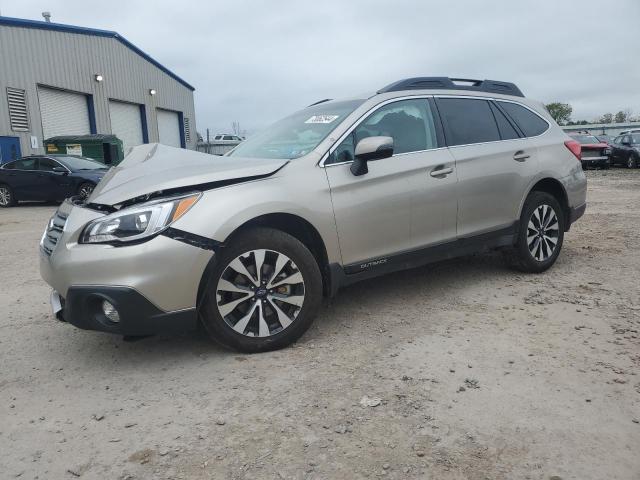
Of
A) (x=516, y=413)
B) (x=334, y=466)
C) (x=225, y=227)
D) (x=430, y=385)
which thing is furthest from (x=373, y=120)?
(x=334, y=466)

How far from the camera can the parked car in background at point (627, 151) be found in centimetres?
1953

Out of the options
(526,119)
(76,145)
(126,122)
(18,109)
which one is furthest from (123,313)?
(126,122)

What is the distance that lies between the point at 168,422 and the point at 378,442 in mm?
1004

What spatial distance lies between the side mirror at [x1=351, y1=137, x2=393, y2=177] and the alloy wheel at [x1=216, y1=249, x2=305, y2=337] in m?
0.81

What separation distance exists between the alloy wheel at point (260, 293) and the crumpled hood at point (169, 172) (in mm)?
509

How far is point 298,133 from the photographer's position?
155 inches

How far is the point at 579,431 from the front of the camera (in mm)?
2273

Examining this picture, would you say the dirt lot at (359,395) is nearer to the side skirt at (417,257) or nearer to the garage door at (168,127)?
the side skirt at (417,257)

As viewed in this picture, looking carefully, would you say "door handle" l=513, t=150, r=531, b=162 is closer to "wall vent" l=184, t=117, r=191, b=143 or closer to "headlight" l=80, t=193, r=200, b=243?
"headlight" l=80, t=193, r=200, b=243

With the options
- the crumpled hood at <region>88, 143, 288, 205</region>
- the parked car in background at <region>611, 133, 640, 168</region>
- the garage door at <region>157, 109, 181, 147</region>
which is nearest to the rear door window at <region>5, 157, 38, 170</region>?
the crumpled hood at <region>88, 143, 288, 205</region>

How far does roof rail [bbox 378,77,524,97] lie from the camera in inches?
160

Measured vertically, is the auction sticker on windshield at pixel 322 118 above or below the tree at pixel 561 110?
below

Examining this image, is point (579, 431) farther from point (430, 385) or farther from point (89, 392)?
point (89, 392)

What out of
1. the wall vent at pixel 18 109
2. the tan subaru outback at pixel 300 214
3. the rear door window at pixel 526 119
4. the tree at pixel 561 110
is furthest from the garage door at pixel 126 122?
the tree at pixel 561 110
